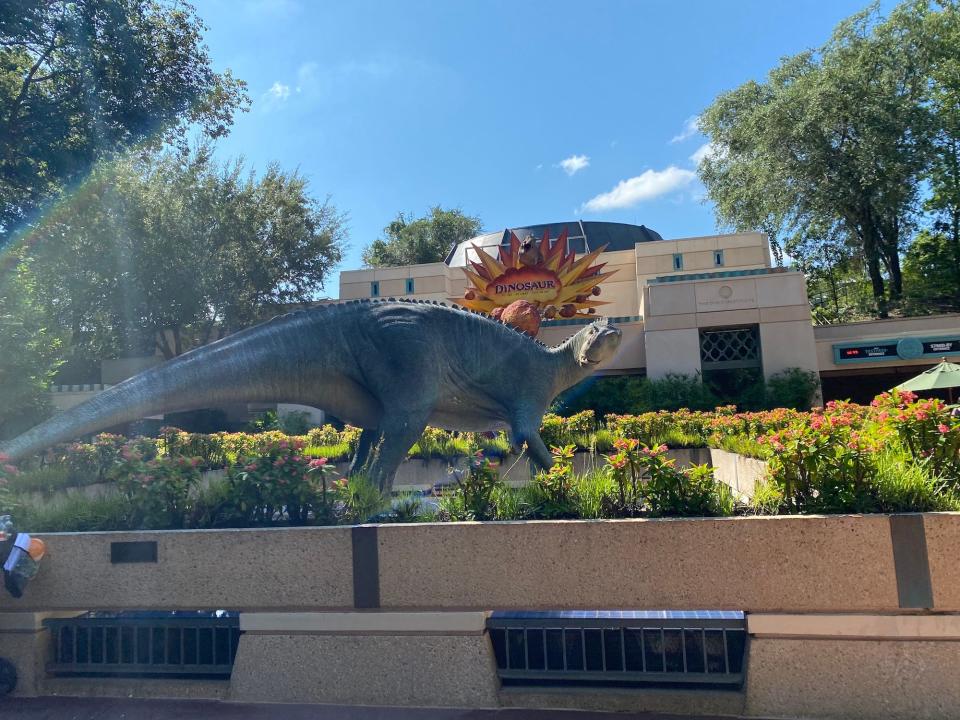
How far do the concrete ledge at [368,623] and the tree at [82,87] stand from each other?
10667 millimetres

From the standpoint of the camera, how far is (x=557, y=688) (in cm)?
378

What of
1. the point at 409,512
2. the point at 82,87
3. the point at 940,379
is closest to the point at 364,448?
the point at 409,512

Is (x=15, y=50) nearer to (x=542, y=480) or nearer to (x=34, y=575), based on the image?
(x=34, y=575)

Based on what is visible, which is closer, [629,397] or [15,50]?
[15,50]

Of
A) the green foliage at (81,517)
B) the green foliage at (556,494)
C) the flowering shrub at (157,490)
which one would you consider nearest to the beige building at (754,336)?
the flowering shrub at (157,490)

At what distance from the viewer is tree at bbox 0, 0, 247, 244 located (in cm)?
1108

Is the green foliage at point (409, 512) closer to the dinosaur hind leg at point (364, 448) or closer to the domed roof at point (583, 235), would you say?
the dinosaur hind leg at point (364, 448)

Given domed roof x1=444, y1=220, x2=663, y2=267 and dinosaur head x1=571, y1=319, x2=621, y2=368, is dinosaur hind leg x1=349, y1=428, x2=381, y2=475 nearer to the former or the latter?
dinosaur head x1=571, y1=319, x2=621, y2=368

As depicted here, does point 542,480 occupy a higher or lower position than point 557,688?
higher

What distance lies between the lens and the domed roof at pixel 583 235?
3531 centimetres

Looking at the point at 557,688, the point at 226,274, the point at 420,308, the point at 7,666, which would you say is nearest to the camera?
the point at 557,688

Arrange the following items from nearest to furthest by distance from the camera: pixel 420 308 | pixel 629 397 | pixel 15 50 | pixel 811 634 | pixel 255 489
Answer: pixel 811 634 < pixel 255 489 < pixel 420 308 < pixel 15 50 < pixel 629 397

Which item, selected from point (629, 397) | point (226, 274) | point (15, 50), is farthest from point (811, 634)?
point (226, 274)

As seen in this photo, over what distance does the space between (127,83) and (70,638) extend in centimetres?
1041
